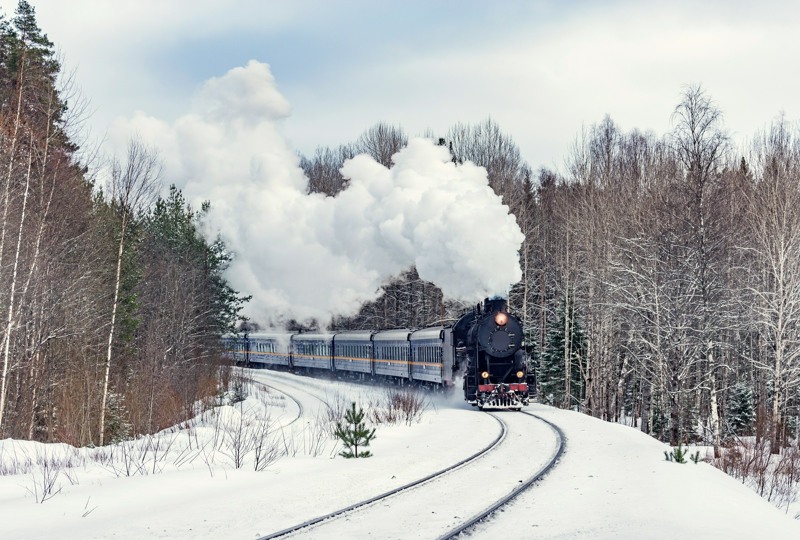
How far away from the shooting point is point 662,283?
27688 mm

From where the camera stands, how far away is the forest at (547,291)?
23969mm

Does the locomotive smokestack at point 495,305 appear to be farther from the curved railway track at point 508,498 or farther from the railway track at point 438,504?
the railway track at point 438,504

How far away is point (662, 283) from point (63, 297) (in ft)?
60.9

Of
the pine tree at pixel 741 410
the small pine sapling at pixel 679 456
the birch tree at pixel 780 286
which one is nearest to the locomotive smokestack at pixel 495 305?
the birch tree at pixel 780 286

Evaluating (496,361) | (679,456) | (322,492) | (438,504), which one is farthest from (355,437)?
(496,361)

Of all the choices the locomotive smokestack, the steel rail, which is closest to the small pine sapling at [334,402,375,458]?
the steel rail

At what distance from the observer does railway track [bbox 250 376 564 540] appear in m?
9.68

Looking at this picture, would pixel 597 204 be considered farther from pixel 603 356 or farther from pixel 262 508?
pixel 262 508

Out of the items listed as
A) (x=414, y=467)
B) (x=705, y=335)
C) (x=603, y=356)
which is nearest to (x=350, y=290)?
(x=603, y=356)

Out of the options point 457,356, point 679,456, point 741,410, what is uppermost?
point 457,356

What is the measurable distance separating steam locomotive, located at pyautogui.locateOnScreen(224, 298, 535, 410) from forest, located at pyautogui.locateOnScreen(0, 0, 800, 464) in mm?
2283

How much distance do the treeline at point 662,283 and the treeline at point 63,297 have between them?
1548 cm

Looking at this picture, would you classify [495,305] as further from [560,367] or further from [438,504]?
[560,367]

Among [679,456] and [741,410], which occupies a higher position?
[679,456]
